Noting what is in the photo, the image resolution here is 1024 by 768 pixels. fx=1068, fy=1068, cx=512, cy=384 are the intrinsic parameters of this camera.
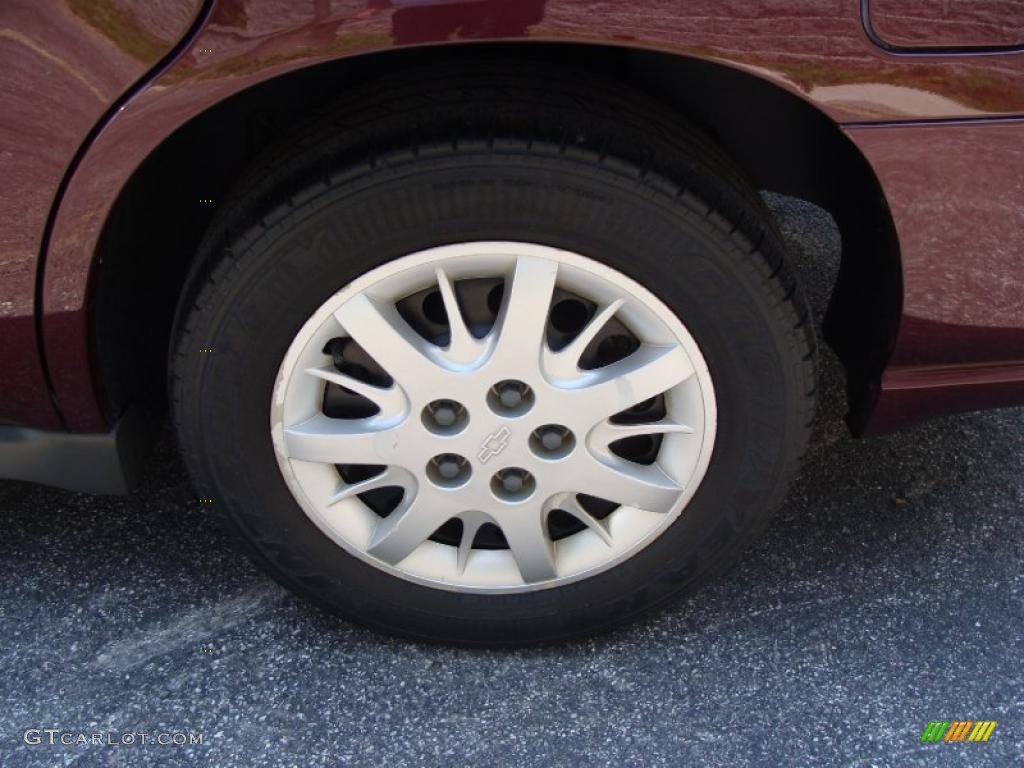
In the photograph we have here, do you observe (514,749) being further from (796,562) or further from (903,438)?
(903,438)

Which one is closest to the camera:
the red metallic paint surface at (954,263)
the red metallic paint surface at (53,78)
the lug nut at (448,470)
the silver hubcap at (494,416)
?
the red metallic paint surface at (53,78)

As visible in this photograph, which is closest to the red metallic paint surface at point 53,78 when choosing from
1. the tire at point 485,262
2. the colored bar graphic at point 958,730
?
the tire at point 485,262

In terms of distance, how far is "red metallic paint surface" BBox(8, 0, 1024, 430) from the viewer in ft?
4.56

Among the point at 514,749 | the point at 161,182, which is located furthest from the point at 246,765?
the point at 161,182

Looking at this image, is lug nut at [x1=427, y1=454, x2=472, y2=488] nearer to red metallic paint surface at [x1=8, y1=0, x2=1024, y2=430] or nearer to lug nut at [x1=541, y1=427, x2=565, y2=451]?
lug nut at [x1=541, y1=427, x2=565, y2=451]

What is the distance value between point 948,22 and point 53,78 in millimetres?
1187

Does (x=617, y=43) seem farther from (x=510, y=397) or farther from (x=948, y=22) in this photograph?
(x=510, y=397)

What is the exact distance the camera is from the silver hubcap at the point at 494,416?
1605 millimetres

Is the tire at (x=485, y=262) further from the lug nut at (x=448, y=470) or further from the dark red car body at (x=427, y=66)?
the dark red car body at (x=427, y=66)

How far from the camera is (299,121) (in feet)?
5.54

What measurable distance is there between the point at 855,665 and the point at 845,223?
85 centimetres

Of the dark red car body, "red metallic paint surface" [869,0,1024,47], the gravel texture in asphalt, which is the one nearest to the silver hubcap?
the gravel texture in asphalt

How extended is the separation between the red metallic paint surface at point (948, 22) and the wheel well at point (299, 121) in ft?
0.65

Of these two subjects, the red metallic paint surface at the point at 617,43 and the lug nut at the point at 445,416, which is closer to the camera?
the red metallic paint surface at the point at 617,43
